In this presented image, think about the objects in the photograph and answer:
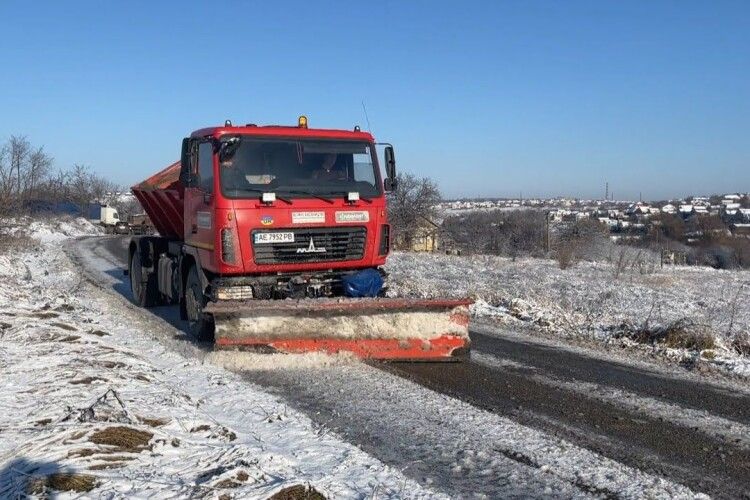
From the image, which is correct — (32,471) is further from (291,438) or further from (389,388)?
(389,388)

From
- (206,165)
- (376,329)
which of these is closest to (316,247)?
(376,329)

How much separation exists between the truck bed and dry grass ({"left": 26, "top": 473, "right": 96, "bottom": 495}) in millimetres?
6652

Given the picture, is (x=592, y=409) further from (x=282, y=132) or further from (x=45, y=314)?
(x=45, y=314)

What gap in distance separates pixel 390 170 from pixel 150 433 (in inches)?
206

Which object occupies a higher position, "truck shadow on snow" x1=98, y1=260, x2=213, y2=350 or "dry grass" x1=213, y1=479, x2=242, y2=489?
"dry grass" x1=213, y1=479, x2=242, y2=489

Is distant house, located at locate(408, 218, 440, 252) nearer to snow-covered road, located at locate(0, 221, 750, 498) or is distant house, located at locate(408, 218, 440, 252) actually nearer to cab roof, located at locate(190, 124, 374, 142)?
cab roof, located at locate(190, 124, 374, 142)

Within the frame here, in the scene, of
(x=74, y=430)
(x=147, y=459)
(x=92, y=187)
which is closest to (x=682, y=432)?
(x=147, y=459)

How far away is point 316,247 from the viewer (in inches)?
327

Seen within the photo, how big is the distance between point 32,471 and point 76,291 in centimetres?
1071

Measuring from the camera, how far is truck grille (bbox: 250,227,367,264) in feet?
26.5

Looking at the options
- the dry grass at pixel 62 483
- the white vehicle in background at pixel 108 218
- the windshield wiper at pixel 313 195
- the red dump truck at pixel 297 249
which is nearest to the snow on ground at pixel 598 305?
the red dump truck at pixel 297 249

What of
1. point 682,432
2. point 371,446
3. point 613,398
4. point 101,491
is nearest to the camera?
point 101,491

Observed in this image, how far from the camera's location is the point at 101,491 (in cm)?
353

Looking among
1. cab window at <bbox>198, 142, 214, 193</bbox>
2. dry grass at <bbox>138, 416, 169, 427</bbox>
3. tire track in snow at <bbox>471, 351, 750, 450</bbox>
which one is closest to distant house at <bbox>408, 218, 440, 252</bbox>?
cab window at <bbox>198, 142, 214, 193</bbox>
